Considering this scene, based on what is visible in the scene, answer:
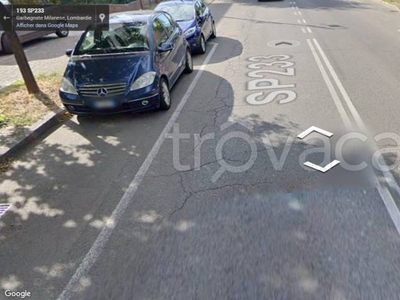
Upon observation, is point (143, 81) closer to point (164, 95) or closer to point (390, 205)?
point (164, 95)

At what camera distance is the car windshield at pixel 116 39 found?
623 cm

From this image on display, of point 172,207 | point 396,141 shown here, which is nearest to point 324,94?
point 396,141

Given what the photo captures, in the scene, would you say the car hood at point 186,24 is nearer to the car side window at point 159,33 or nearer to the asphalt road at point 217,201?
the car side window at point 159,33

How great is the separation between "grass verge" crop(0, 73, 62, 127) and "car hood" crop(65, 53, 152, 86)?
3.27ft

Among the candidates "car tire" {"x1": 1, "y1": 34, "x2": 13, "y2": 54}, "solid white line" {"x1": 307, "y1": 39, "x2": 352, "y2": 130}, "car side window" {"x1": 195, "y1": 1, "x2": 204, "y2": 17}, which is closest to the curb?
"solid white line" {"x1": 307, "y1": 39, "x2": 352, "y2": 130}

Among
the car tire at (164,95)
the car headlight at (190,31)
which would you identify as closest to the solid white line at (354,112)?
the car tire at (164,95)

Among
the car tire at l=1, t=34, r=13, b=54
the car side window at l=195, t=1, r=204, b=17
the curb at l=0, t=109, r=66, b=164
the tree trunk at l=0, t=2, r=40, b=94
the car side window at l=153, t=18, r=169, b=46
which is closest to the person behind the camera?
the curb at l=0, t=109, r=66, b=164

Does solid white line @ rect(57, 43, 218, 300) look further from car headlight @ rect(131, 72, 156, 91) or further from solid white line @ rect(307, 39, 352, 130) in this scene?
solid white line @ rect(307, 39, 352, 130)

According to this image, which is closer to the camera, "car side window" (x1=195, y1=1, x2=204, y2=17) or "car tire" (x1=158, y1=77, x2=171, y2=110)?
"car tire" (x1=158, y1=77, x2=171, y2=110)

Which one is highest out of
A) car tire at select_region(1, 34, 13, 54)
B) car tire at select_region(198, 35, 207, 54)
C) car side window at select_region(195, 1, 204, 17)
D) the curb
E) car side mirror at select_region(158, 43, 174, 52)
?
car side mirror at select_region(158, 43, 174, 52)

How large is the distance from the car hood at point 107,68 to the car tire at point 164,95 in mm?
405

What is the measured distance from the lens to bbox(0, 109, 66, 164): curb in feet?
16.6

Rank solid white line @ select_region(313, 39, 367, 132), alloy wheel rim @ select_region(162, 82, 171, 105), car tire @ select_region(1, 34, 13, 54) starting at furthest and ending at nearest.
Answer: car tire @ select_region(1, 34, 13, 54)
alloy wheel rim @ select_region(162, 82, 171, 105)
solid white line @ select_region(313, 39, 367, 132)

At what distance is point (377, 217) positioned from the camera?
129 inches
